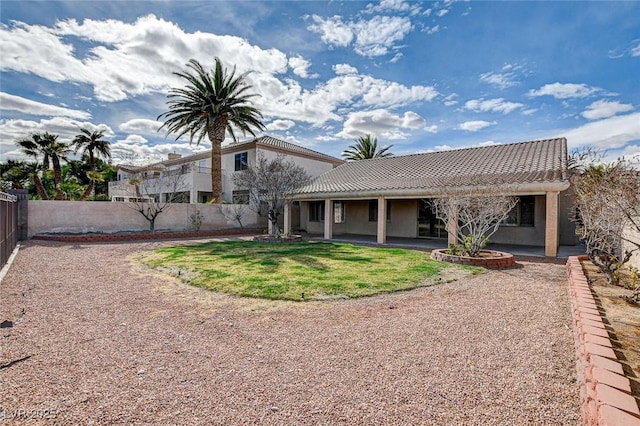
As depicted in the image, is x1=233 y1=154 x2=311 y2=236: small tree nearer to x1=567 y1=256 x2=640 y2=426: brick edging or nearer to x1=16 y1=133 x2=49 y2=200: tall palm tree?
x1=567 y1=256 x2=640 y2=426: brick edging

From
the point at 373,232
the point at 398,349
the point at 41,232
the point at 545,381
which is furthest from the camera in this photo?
the point at 373,232

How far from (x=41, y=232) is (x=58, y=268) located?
10.0 m

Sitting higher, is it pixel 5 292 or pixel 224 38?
pixel 224 38

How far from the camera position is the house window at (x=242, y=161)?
2834 centimetres

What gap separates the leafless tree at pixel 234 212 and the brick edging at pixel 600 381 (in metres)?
21.6

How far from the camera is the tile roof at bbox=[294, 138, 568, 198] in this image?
42.8ft

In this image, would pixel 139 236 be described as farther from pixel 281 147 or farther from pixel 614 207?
pixel 614 207

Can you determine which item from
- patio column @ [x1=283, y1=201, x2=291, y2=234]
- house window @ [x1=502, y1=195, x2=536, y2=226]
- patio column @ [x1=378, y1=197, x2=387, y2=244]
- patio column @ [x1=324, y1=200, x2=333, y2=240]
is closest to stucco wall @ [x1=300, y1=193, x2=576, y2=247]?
house window @ [x1=502, y1=195, x2=536, y2=226]

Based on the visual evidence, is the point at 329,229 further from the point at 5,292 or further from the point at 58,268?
the point at 5,292

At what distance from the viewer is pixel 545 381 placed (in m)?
3.33

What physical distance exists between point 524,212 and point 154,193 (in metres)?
31.4

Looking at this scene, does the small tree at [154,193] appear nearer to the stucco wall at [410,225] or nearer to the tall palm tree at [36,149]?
the tall palm tree at [36,149]

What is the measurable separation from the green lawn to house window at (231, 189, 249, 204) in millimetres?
14660

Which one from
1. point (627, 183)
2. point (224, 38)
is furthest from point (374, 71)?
point (627, 183)
